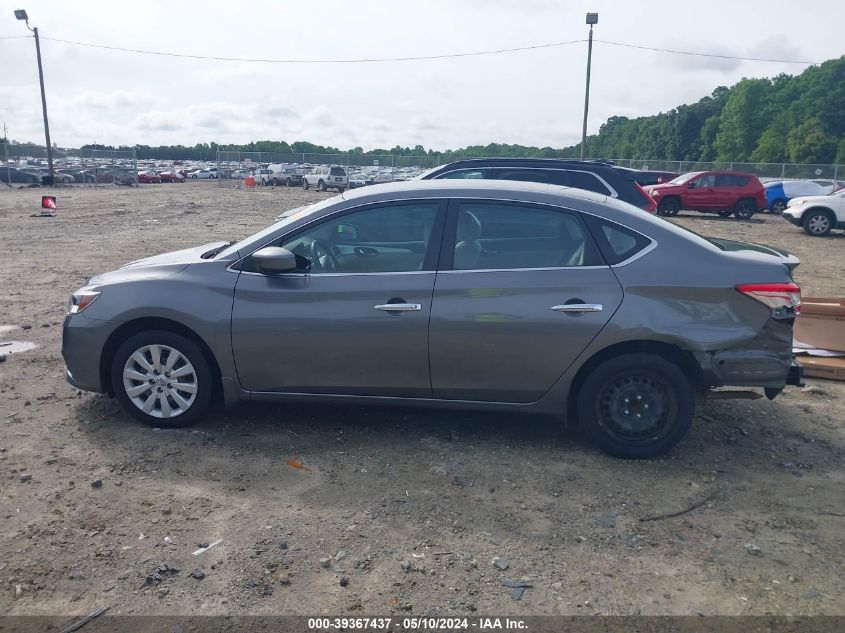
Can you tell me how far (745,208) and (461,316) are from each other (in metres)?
24.6

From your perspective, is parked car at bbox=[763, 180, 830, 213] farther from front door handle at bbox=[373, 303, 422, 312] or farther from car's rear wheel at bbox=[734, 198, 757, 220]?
front door handle at bbox=[373, 303, 422, 312]

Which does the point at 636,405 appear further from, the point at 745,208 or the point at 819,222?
the point at 745,208

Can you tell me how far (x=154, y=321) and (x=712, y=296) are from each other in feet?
12.0

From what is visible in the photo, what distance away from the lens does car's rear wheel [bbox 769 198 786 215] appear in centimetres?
2876

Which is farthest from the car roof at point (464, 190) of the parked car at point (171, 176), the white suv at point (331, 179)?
the parked car at point (171, 176)

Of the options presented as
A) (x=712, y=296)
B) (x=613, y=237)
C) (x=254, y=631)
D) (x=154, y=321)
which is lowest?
(x=254, y=631)

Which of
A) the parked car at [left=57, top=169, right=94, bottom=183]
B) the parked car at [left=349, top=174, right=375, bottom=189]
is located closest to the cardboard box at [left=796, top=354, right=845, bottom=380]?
the parked car at [left=349, top=174, right=375, bottom=189]

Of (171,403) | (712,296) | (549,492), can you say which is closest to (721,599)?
(549,492)

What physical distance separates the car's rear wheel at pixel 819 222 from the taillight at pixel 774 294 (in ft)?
59.7

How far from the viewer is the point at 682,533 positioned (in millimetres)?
3898

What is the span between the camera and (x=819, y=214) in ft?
67.2

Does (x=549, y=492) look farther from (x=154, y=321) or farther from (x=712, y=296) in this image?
(x=154, y=321)

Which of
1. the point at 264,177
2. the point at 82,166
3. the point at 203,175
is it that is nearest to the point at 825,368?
the point at 82,166

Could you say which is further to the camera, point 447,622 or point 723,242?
point 723,242
